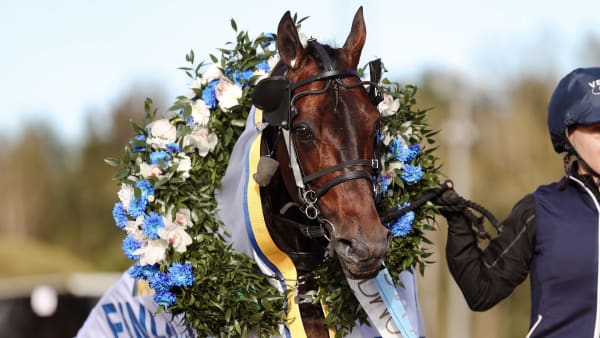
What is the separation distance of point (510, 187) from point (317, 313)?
2104 cm

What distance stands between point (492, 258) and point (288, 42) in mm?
1154

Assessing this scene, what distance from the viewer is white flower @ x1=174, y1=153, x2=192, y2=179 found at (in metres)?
4.20

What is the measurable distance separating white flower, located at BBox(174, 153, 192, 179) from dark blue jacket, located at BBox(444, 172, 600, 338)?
4.14 ft

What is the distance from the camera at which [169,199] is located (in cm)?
414

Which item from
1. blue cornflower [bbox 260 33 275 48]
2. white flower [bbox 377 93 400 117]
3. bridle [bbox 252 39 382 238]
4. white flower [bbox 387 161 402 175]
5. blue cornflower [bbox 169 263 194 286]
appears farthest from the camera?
blue cornflower [bbox 260 33 275 48]

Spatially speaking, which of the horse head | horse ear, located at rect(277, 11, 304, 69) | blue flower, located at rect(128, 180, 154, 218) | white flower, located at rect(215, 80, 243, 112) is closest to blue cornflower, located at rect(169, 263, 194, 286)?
blue flower, located at rect(128, 180, 154, 218)

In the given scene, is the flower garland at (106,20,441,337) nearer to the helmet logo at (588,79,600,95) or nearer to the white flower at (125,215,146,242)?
the white flower at (125,215,146,242)

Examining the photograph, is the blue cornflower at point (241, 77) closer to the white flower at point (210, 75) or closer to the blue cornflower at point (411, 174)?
the white flower at point (210, 75)

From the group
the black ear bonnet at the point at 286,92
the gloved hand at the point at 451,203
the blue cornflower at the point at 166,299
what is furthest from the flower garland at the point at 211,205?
the black ear bonnet at the point at 286,92

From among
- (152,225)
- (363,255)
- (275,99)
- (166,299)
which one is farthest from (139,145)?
(363,255)

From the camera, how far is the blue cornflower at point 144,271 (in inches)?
160

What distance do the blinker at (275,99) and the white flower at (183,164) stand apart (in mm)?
643

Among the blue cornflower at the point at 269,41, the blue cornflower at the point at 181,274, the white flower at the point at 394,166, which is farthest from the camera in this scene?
the blue cornflower at the point at 269,41

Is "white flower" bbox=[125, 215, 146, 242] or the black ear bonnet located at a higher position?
the black ear bonnet
